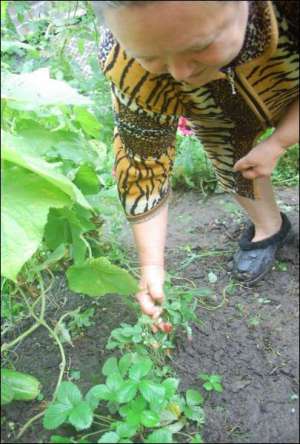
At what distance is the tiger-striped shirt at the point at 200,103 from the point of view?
3.63 ft

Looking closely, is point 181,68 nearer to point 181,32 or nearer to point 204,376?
point 181,32

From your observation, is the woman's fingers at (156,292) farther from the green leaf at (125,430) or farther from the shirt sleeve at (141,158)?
the green leaf at (125,430)

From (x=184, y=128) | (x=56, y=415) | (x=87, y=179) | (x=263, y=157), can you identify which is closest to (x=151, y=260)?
(x=87, y=179)

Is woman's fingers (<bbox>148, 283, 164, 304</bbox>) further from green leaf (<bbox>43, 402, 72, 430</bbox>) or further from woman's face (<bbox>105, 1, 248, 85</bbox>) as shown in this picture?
woman's face (<bbox>105, 1, 248, 85</bbox>)

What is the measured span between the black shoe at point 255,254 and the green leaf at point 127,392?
70cm

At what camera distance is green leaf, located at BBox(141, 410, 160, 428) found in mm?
976

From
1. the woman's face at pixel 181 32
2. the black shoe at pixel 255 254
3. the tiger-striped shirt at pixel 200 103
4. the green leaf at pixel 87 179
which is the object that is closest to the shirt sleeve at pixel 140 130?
the tiger-striped shirt at pixel 200 103

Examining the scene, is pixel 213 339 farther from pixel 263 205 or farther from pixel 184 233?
pixel 184 233

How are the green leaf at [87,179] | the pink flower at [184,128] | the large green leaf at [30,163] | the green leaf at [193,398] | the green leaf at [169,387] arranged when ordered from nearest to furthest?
the large green leaf at [30,163], the green leaf at [169,387], the green leaf at [193,398], the green leaf at [87,179], the pink flower at [184,128]

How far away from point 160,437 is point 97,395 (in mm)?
133

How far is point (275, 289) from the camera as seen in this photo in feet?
5.20

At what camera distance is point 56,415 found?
100cm

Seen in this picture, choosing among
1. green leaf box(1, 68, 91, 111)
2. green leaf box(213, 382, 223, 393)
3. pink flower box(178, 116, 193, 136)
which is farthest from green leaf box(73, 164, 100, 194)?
pink flower box(178, 116, 193, 136)

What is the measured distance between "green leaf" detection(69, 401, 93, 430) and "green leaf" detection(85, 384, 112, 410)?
27mm
